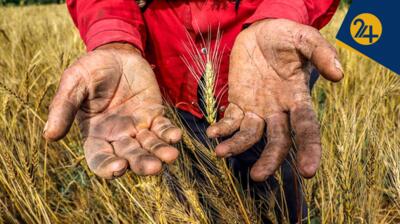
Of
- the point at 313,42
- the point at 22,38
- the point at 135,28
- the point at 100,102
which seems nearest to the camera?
the point at 313,42

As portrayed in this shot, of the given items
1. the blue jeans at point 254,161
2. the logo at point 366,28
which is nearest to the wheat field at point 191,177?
the blue jeans at point 254,161

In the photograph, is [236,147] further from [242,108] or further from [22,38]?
[22,38]

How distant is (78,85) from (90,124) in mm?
86

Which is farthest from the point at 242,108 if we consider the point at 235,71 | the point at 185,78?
the point at 185,78

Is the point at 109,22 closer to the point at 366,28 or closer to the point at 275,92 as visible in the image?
the point at 275,92

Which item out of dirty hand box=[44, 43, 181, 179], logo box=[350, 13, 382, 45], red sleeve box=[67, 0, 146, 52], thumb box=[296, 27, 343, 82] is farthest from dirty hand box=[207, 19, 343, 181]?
logo box=[350, 13, 382, 45]

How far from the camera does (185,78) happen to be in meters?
1.04

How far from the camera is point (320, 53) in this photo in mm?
712

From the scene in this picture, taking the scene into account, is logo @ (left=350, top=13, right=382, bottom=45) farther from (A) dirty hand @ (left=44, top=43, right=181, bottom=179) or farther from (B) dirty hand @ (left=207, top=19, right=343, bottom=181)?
(A) dirty hand @ (left=44, top=43, right=181, bottom=179)

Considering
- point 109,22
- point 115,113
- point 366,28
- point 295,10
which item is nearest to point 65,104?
point 115,113

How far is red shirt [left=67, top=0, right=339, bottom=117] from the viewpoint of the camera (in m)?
0.90

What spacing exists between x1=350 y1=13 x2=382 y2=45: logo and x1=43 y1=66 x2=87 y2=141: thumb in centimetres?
97

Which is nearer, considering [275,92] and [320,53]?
[320,53]

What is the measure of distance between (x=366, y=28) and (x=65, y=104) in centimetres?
107
